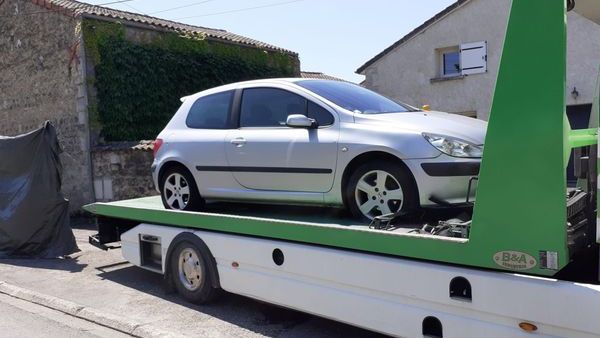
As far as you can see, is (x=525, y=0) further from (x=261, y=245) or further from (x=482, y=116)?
(x=482, y=116)

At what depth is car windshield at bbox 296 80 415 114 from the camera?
5266 millimetres

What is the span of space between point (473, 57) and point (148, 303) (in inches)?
605

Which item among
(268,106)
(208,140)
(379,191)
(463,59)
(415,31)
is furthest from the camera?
(415,31)

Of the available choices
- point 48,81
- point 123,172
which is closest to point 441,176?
point 123,172

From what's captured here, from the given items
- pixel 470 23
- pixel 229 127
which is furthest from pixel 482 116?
pixel 229 127

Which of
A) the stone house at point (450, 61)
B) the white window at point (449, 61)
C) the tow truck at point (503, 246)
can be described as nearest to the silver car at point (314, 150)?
the tow truck at point (503, 246)

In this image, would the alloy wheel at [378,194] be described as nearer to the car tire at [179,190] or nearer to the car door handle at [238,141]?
the car door handle at [238,141]

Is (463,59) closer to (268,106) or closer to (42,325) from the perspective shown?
(268,106)

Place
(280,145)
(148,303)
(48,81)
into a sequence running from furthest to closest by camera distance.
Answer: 1. (48,81)
2. (148,303)
3. (280,145)

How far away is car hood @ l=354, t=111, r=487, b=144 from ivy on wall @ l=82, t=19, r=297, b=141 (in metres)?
10.3

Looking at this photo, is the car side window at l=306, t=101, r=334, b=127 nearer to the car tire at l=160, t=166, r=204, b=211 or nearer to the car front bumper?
the car front bumper

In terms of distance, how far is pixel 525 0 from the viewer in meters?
3.37

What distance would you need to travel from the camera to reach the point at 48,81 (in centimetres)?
1471

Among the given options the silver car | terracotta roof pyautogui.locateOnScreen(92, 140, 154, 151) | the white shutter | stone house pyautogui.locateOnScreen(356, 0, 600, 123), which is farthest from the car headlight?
the white shutter
